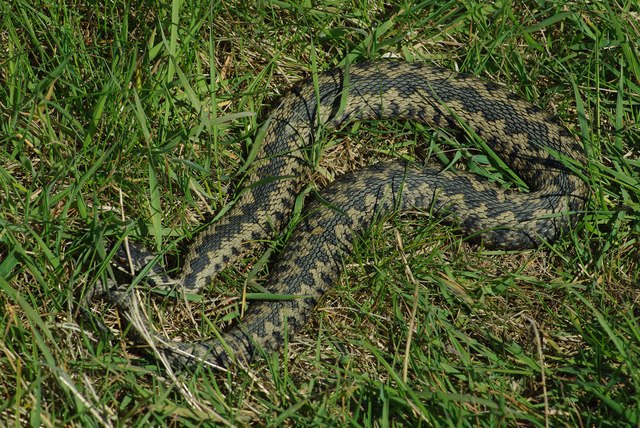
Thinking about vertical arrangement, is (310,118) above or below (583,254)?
above

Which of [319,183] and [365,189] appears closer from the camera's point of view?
[365,189]

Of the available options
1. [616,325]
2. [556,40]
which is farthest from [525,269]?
[556,40]

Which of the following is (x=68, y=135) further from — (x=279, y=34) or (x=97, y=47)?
(x=279, y=34)

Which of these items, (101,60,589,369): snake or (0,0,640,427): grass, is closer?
(0,0,640,427): grass

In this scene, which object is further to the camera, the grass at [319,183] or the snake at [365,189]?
the snake at [365,189]
